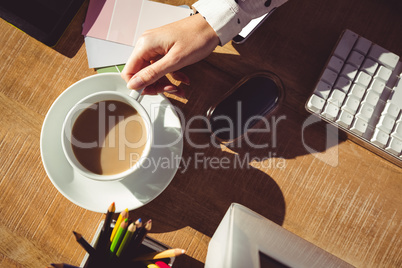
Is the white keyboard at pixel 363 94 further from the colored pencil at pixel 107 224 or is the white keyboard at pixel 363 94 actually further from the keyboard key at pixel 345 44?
the colored pencil at pixel 107 224

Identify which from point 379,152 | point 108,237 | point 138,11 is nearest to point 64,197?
point 108,237

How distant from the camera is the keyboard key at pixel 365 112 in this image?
0.56 metres

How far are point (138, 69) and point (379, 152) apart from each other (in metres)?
0.52

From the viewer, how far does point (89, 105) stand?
1.74 ft

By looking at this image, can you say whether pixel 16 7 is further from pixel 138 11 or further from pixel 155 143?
pixel 155 143

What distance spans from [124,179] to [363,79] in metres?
0.51

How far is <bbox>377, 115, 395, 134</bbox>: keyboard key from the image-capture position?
56cm

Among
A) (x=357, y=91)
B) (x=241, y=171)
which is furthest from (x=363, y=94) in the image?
(x=241, y=171)

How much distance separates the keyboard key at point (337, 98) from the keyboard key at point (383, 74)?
85 mm

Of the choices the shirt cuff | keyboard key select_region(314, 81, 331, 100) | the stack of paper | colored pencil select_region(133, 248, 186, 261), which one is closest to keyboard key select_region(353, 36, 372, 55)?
keyboard key select_region(314, 81, 331, 100)

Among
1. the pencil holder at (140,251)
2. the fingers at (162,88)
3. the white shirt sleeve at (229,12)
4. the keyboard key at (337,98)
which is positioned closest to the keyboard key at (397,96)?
the keyboard key at (337,98)

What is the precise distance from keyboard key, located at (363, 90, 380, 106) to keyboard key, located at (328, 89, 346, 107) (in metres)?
0.05

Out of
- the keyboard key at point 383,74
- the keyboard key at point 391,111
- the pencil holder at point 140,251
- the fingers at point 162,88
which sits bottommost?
the pencil holder at point 140,251

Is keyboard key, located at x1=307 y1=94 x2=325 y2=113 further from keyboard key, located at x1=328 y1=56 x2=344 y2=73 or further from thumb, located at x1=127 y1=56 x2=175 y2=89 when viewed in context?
thumb, located at x1=127 y1=56 x2=175 y2=89
